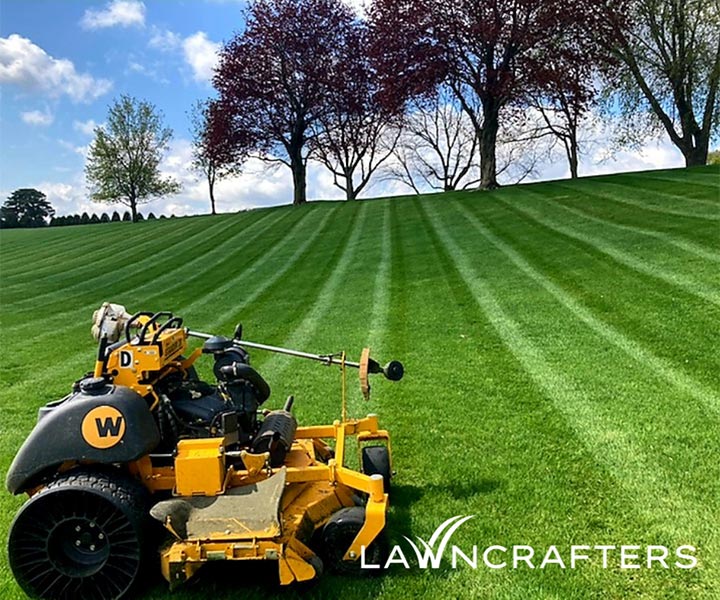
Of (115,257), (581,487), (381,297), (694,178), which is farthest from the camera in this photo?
(115,257)

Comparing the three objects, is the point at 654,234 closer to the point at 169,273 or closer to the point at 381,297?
the point at 381,297

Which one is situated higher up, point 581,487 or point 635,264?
point 635,264

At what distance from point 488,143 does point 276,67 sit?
13268 mm

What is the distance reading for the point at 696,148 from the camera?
28.0 m

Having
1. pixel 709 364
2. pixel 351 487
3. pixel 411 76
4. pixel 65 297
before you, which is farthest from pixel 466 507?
pixel 411 76

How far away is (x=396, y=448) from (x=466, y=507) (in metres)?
1.16

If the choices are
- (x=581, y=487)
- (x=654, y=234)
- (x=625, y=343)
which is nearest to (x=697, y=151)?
(x=654, y=234)

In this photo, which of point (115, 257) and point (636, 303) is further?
point (115, 257)

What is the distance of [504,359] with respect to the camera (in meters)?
7.60

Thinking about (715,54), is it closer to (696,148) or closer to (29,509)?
(696,148)

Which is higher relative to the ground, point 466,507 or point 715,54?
point 715,54

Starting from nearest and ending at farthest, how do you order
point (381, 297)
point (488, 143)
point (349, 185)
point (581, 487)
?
point (581, 487) < point (381, 297) < point (488, 143) < point (349, 185)

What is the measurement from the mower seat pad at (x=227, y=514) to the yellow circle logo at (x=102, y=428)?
1.49ft

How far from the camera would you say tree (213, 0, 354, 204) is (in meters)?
34.0
